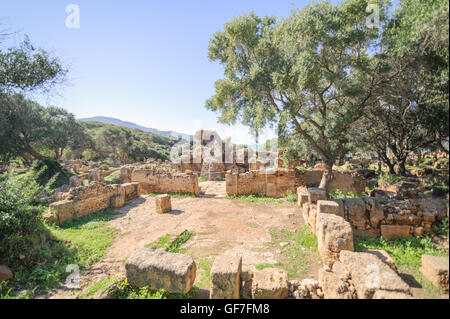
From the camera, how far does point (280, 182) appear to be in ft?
38.1

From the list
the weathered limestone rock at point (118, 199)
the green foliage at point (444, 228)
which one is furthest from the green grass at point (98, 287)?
the weathered limestone rock at point (118, 199)

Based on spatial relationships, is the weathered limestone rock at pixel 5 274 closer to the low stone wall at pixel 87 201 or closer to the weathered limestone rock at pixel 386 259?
the low stone wall at pixel 87 201

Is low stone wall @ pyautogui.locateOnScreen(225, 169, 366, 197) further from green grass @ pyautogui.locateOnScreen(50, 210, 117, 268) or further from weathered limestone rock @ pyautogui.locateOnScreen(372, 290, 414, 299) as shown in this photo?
weathered limestone rock @ pyautogui.locateOnScreen(372, 290, 414, 299)

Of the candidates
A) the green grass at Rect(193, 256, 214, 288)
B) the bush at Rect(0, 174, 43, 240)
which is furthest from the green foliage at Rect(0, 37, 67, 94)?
the green grass at Rect(193, 256, 214, 288)

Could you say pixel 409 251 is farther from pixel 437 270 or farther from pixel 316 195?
pixel 316 195

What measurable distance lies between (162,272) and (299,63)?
832 centimetres

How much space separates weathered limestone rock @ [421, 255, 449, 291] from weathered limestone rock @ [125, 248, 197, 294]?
409 cm

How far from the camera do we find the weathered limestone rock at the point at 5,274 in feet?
13.6

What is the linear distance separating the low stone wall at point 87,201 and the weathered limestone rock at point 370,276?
31.5 ft

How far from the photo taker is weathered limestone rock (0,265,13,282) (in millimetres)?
4148

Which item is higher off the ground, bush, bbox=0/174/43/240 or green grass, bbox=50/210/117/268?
bush, bbox=0/174/43/240

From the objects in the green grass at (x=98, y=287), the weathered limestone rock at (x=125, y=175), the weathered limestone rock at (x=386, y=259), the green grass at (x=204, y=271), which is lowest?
the green grass at (x=204, y=271)

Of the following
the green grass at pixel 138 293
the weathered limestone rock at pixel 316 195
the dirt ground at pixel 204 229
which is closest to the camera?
the green grass at pixel 138 293
